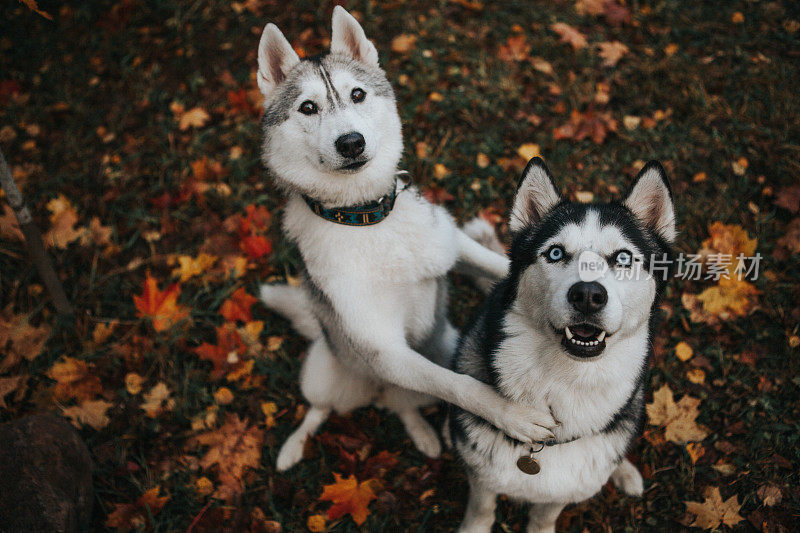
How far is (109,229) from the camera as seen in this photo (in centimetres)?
435

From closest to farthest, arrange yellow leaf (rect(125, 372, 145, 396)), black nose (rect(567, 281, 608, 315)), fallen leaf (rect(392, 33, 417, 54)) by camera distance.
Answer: black nose (rect(567, 281, 608, 315)) → yellow leaf (rect(125, 372, 145, 396)) → fallen leaf (rect(392, 33, 417, 54))

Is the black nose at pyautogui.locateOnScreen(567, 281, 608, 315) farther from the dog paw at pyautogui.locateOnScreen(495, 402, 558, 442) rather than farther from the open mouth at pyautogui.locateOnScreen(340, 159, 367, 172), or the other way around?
the open mouth at pyautogui.locateOnScreen(340, 159, 367, 172)

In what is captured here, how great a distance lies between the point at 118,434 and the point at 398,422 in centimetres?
194

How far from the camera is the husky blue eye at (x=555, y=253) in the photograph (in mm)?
2037

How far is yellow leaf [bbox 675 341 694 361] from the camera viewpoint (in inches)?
130

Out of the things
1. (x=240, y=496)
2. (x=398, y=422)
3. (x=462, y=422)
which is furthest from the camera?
(x=398, y=422)

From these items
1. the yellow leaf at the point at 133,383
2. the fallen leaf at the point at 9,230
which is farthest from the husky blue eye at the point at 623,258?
the fallen leaf at the point at 9,230

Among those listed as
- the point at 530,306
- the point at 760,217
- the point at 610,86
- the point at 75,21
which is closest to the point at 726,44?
the point at 610,86

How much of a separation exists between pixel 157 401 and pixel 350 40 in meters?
2.78

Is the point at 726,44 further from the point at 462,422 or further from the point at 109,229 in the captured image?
the point at 109,229

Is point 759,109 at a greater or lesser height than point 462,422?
greater

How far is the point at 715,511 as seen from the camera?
2748 millimetres

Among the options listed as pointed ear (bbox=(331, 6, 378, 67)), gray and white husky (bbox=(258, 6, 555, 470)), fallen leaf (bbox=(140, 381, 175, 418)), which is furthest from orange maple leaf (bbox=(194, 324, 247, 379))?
pointed ear (bbox=(331, 6, 378, 67))

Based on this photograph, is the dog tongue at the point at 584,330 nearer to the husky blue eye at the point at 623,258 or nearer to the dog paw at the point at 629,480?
the husky blue eye at the point at 623,258
